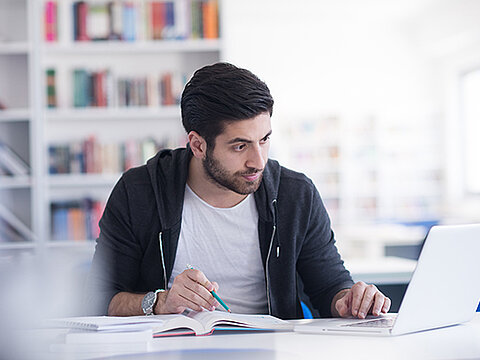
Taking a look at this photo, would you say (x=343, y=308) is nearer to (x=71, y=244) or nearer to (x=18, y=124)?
(x=71, y=244)

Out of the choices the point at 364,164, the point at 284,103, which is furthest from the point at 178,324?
the point at 364,164

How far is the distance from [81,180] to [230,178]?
2.10 meters

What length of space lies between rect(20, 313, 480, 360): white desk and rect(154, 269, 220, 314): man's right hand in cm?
10

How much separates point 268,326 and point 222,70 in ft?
2.24

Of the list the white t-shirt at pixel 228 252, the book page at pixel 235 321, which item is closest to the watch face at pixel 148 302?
the book page at pixel 235 321

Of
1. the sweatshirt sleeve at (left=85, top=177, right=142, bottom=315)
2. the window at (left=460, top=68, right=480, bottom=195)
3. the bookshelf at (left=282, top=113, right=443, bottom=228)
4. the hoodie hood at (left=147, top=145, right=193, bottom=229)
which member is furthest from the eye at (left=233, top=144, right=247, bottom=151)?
the window at (left=460, top=68, right=480, bottom=195)

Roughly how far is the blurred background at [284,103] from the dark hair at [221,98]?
957 mm

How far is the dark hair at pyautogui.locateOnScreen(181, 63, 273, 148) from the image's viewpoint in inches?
60.7

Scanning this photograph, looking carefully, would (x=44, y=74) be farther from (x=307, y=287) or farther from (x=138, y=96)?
(x=307, y=287)

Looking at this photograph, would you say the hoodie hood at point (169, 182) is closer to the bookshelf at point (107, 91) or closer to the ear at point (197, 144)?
the ear at point (197, 144)

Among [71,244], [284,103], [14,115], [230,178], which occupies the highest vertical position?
[284,103]

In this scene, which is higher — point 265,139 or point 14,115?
point 14,115

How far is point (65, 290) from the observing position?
0.56 meters

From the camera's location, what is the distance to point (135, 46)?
3482mm
